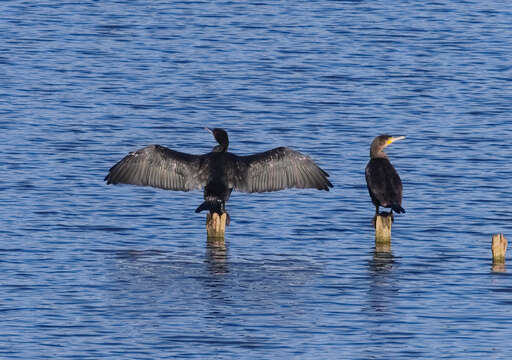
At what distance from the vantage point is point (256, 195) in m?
23.7

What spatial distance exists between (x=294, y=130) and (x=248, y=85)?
494 cm

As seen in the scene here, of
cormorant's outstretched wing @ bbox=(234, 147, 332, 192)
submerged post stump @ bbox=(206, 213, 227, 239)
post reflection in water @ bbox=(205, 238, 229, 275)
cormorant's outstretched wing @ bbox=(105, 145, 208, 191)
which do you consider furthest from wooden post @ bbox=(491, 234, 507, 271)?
cormorant's outstretched wing @ bbox=(105, 145, 208, 191)

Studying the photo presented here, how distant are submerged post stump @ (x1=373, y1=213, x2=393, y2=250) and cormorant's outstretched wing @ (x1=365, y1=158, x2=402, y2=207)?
0.39m

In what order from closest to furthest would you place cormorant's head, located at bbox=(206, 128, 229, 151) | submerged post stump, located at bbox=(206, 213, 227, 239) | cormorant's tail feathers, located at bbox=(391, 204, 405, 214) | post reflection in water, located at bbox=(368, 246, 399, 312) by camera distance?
post reflection in water, located at bbox=(368, 246, 399, 312)
cormorant's tail feathers, located at bbox=(391, 204, 405, 214)
submerged post stump, located at bbox=(206, 213, 227, 239)
cormorant's head, located at bbox=(206, 128, 229, 151)

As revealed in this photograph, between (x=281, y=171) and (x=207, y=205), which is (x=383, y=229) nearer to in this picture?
(x=281, y=171)

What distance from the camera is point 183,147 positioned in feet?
88.9

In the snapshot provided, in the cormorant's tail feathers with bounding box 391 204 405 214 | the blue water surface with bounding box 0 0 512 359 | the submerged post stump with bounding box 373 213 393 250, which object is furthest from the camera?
the submerged post stump with bounding box 373 213 393 250

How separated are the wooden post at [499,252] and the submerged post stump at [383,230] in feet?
4.93

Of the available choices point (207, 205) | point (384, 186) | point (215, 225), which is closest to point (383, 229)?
point (384, 186)

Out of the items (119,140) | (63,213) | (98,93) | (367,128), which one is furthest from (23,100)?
(63,213)

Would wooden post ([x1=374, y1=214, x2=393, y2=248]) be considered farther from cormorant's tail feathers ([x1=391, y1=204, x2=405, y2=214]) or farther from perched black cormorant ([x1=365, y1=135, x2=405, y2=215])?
cormorant's tail feathers ([x1=391, y1=204, x2=405, y2=214])

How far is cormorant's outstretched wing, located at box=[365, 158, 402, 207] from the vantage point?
62.3 feet

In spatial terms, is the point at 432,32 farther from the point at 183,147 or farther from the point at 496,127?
the point at 183,147

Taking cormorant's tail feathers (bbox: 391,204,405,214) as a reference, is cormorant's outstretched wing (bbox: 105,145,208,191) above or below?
above
